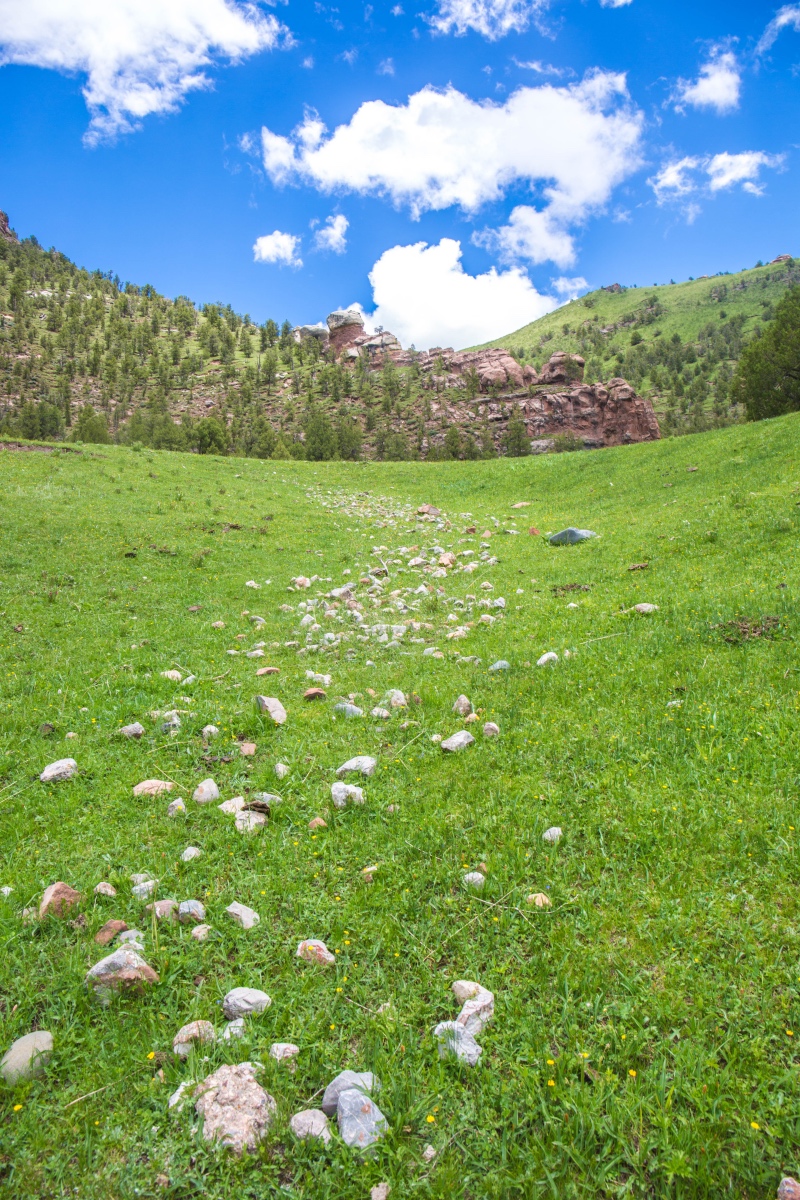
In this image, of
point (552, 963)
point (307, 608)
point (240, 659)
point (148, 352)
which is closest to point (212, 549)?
point (307, 608)

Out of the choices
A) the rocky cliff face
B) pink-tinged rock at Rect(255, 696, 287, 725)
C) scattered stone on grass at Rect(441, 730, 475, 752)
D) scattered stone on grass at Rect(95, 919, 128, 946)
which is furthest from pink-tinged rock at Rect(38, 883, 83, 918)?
the rocky cliff face

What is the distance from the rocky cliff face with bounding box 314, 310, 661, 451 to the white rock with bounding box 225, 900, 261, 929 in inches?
4750

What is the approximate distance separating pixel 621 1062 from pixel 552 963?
2.28 feet

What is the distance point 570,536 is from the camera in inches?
677

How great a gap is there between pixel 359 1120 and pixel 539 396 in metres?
156

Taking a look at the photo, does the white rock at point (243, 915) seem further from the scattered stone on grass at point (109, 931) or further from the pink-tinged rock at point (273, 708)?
the pink-tinged rock at point (273, 708)

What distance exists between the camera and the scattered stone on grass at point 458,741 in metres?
6.34

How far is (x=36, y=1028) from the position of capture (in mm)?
3402

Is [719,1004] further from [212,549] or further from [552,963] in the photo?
[212,549]

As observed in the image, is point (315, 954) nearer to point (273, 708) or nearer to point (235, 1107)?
point (235, 1107)

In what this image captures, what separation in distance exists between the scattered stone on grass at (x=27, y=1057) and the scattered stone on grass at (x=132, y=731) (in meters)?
4.01

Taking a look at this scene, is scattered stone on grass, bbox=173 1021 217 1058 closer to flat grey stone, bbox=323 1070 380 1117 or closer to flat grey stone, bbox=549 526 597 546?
flat grey stone, bbox=323 1070 380 1117

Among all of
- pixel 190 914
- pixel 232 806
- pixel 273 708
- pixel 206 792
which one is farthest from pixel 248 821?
pixel 273 708

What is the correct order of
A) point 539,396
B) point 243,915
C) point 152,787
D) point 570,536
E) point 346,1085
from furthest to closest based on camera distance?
point 539,396 < point 570,536 < point 152,787 < point 243,915 < point 346,1085
